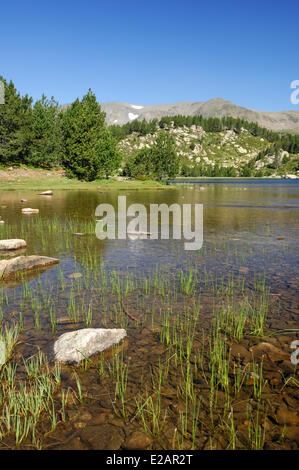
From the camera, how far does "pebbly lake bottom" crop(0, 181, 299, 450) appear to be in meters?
3.82

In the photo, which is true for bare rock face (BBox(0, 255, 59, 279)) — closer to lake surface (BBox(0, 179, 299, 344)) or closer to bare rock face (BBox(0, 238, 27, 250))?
lake surface (BBox(0, 179, 299, 344))

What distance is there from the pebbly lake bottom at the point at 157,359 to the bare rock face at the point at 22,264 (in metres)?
0.49

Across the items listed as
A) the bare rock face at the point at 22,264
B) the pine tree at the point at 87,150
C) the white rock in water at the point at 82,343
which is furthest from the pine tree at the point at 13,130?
the white rock in water at the point at 82,343

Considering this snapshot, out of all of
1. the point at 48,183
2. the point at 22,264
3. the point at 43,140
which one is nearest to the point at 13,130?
the point at 43,140

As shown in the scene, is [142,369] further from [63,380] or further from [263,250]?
[263,250]

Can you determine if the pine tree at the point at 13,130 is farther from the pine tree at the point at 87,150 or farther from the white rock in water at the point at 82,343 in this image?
the white rock in water at the point at 82,343

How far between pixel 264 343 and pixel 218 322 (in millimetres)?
1015

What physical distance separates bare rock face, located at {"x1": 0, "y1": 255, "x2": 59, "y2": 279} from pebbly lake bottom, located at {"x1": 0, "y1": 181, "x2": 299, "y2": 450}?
0.49 meters

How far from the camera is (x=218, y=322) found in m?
6.43

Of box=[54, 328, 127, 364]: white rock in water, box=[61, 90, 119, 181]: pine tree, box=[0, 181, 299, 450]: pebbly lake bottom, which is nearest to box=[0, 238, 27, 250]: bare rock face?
box=[0, 181, 299, 450]: pebbly lake bottom

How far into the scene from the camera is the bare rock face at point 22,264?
32.2 feet

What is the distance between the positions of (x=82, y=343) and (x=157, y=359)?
1.41 m
